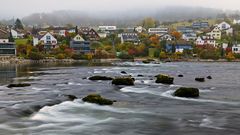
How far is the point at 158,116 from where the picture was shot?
79.3ft

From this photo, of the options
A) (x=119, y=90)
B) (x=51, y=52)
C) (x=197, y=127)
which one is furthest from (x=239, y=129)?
(x=51, y=52)

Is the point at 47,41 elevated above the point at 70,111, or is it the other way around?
the point at 47,41

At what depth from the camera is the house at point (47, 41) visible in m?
143

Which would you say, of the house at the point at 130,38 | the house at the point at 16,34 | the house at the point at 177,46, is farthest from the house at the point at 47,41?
the house at the point at 177,46

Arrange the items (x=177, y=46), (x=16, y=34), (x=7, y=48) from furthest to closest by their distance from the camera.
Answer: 1. (x=16, y=34)
2. (x=177, y=46)
3. (x=7, y=48)

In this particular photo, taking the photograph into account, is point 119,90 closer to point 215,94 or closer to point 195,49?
point 215,94

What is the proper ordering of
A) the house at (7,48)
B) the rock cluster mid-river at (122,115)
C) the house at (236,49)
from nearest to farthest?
the rock cluster mid-river at (122,115), the house at (7,48), the house at (236,49)

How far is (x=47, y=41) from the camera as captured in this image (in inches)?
5748

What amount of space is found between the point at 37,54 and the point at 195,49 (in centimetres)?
6693

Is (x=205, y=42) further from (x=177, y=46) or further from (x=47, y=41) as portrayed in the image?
(x=47, y=41)

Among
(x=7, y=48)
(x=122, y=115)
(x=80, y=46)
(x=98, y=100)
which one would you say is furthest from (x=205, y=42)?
(x=122, y=115)

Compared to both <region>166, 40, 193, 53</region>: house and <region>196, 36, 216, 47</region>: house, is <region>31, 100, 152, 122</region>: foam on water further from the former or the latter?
<region>196, 36, 216, 47</region>: house

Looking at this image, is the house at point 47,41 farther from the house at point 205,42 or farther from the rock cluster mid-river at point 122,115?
the rock cluster mid-river at point 122,115

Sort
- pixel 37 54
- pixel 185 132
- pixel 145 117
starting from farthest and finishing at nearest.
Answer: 1. pixel 37 54
2. pixel 145 117
3. pixel 185 132
